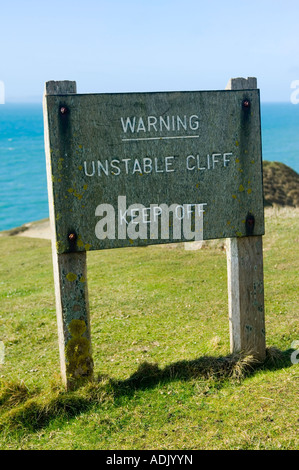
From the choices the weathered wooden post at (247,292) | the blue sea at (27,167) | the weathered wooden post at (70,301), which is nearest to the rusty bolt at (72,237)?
the weathered wooden post at (70,301)

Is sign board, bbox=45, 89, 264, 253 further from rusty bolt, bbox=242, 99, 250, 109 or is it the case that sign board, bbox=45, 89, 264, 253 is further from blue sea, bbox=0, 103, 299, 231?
blue sea, bbox=0, 103, 299, 231

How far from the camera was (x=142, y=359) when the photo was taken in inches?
288

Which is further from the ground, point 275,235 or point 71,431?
point 275,235

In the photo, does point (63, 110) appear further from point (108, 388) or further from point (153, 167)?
point (108, 388)

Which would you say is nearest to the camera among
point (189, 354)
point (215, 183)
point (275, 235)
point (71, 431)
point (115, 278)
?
point (71, 431)

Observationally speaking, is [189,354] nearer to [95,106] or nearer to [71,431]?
[71,431]

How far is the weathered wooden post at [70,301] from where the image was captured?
237 inches

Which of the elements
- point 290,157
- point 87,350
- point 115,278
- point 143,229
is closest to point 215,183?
point 143,229

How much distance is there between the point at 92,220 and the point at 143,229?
2.04ft

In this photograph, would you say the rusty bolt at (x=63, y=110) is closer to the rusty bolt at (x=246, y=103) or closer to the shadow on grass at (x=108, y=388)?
the rusty bolt at (x=246, y=103)

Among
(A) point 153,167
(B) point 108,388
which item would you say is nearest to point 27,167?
(A) point 153,167

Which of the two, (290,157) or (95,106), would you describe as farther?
(290,157)

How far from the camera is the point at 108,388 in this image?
6.21 m

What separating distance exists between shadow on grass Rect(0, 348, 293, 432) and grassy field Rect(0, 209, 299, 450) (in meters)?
0.01
